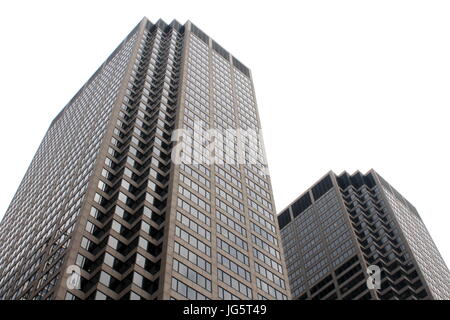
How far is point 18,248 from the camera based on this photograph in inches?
4053

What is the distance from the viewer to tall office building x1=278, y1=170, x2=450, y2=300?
15175 cm

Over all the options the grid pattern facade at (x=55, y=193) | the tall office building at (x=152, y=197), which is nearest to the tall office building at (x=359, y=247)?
the tall office building at (x=152, y=197)

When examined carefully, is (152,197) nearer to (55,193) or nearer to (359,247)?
(55,193)

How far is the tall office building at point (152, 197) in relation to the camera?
71.7 m

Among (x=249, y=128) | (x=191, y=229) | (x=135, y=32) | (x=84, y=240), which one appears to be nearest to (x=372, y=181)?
(x=249, y=128)

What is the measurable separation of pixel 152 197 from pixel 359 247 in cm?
9621

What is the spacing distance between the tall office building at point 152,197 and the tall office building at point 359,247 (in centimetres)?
5769

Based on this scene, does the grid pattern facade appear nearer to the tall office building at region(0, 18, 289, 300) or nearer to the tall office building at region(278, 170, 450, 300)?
the tall office building at region(0, 18, 289, 300)

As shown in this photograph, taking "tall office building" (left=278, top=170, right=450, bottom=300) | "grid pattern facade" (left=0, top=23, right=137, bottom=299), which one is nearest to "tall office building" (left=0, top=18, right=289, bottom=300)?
"grid pattern facade" (left=0, top=23, right=137, bottom=299)

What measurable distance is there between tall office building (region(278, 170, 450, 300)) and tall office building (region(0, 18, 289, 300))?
57.7 metres

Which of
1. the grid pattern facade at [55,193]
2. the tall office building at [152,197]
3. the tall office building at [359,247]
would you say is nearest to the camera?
the tall office building at [152,197]

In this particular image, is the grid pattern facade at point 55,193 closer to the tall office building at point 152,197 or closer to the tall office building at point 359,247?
the tall office building at point 152,197

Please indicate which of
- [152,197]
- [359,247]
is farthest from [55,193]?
[359,247]
